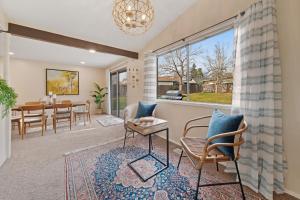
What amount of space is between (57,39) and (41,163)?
7.91 ft

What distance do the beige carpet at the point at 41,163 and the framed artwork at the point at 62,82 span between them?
98.2 inches

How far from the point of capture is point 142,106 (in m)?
3.14

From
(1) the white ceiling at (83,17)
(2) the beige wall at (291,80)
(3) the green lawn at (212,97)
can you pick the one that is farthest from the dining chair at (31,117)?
(2) the beige wall at (291,80)

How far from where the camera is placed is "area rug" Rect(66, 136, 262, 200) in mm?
1535

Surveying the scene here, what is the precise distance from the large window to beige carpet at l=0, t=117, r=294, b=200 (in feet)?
4.78

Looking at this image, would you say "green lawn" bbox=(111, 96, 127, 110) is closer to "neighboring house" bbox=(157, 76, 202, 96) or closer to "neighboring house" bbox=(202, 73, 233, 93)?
"neighboring house" bbox=(157, 76, 202, 96)

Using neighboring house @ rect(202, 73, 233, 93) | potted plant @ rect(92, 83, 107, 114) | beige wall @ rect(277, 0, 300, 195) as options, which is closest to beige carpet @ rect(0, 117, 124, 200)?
neighboring house @ rect(202, 73, 233, 93)

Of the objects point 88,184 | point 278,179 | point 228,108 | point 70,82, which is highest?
point 70,82

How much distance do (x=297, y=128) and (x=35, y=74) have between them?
7114 mm

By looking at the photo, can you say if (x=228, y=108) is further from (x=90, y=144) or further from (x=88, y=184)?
(x=90, y=144)

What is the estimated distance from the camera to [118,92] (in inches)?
240

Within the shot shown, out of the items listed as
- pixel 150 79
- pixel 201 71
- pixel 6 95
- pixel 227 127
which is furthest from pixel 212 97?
pixel 6 95

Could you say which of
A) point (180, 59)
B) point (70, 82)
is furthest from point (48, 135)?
point (180, 59)

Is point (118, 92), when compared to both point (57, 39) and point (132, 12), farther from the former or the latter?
point (132, 12)
